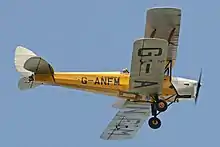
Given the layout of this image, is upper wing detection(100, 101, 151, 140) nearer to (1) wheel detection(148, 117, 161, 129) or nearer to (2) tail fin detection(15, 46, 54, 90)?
(1) wheel detection(148, 117, 161, 129)

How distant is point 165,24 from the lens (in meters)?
22.2

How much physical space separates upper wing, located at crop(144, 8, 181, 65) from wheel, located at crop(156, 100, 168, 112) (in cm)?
181

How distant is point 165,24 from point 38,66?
16.3 feet

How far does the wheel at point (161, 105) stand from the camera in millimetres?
23797

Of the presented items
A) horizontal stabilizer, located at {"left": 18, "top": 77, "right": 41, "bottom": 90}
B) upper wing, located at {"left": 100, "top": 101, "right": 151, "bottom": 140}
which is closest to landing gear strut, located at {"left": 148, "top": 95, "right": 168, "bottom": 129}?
upper wing, located at {"left": 100, "top": 101, "right": 151, "bottom": 140}

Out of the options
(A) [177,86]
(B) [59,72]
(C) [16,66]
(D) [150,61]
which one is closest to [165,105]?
(A) [177,86]

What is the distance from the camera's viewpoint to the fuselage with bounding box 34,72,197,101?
2403 cm

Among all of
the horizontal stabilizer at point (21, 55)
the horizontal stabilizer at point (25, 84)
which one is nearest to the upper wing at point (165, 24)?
the horizontal stabilizer at point (25, 84)

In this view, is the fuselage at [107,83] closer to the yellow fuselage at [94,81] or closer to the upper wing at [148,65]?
the yellow fuselage at [94,81]

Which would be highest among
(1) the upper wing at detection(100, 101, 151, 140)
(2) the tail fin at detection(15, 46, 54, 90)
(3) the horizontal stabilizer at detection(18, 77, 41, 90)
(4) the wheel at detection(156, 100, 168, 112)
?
(2) the tail fin at detection(15, 46, 54, 90)

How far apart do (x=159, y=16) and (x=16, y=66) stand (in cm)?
688

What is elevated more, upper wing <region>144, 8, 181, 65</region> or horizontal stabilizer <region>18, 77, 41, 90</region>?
upper wing <region>144, 8, 181, 65</region>

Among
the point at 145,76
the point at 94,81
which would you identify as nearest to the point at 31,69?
the point at 94,81

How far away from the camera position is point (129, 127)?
2752 cm
